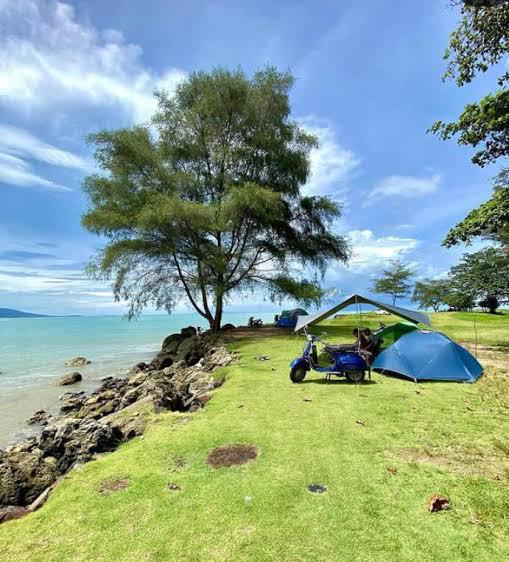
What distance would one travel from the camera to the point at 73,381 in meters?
18.3

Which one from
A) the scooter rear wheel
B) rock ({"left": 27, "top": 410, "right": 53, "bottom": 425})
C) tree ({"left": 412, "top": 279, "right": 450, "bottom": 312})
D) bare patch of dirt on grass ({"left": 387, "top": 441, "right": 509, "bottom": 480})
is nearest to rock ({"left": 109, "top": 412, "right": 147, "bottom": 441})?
bare patch of dirt on grass ({"left": 387, "top": 441, "right": 509, "bottom": 480})

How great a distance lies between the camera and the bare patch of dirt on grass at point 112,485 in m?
4.63

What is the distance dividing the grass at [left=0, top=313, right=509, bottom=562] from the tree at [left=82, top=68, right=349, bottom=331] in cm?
1530

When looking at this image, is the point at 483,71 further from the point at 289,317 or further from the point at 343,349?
the point at 289,317

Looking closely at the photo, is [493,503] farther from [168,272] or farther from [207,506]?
[168,272]

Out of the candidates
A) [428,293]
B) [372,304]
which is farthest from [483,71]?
[428,293]

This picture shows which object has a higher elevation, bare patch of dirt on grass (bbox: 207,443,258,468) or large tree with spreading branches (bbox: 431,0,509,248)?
large tree with spreading branches (bbox: 431,0,509,248)

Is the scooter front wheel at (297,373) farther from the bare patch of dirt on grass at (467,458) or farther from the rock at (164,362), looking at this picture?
the rock at (164,362)

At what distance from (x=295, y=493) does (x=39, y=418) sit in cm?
1111

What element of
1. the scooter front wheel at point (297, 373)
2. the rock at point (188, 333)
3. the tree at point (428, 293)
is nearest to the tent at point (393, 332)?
the scooter front wheel at point (297, 373)

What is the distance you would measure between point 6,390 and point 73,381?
2882 mm

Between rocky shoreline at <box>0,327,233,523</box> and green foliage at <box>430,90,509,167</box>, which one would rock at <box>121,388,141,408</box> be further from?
green foliage at <box>430,90,509,167</box>

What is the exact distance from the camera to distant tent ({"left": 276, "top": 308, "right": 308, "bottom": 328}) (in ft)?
86.8

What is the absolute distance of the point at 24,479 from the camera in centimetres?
562
